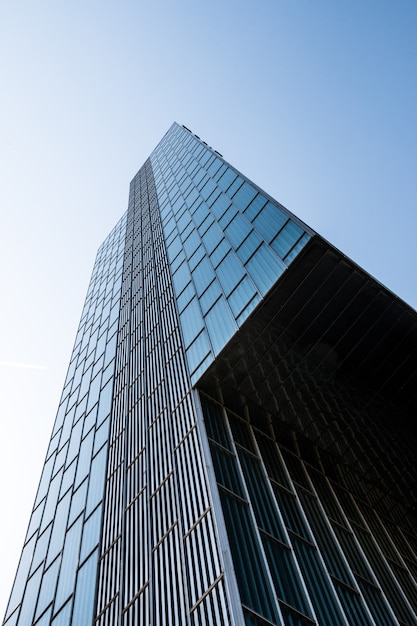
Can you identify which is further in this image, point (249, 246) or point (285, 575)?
point (249, 246)

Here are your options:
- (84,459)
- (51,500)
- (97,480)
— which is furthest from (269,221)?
(51,500)

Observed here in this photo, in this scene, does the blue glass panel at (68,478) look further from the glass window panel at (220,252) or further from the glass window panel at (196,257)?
the glass window panel at (220,252)

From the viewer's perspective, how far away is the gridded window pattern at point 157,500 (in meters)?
11.5

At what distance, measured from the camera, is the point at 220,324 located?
63.2 ft

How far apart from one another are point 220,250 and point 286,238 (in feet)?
17.8

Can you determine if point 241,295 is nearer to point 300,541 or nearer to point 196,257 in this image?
point 196,257

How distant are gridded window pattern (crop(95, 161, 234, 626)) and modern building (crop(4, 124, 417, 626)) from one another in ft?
0.20

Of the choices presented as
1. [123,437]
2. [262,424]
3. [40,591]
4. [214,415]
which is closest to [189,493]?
[214,415]

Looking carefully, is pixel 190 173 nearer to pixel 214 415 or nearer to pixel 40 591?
pixel 214 415

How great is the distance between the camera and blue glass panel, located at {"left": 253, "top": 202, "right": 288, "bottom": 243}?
2027 cm

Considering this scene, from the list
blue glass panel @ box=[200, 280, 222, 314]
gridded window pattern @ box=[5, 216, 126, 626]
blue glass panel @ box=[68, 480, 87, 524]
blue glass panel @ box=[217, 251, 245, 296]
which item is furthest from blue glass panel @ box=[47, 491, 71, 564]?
blue glass panel @ box=[217, 251, 245, 296]

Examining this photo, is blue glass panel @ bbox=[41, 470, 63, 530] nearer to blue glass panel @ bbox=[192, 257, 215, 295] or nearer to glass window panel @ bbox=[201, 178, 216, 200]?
blue glass panel @ bbox=[192, 257, 215, 295]

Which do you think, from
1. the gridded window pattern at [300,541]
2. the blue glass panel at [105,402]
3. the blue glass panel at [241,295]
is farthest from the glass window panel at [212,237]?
the gridded window pattern at [300,541]

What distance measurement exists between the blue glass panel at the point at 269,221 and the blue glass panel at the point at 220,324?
3.14 metres
